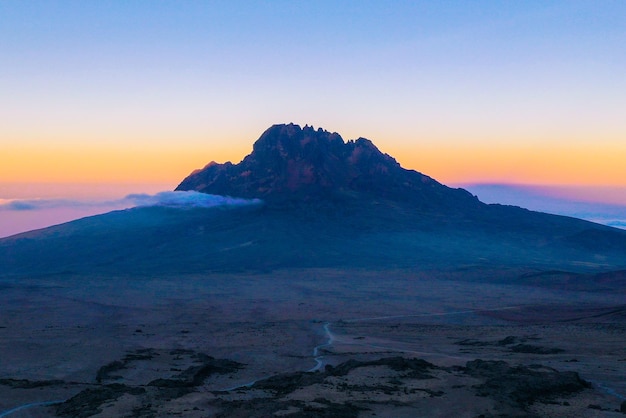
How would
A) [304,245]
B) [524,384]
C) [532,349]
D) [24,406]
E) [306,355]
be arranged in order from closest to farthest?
[24,406], [524,384], [532,349], [306,355], [304,245]

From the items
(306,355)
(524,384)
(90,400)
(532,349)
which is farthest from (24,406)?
(532,349)

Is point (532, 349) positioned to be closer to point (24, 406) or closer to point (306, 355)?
point (306, 355)

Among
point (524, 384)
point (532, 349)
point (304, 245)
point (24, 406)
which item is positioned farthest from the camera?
point (304, 245)

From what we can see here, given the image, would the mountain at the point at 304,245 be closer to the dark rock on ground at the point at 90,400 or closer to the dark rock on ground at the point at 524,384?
the dark rock on ground at the point at 524,384

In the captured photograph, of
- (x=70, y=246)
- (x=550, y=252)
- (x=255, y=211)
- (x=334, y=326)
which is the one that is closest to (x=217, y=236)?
(x=255, y=211)

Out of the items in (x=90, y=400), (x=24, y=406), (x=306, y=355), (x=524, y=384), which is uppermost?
(x=524, y=384)

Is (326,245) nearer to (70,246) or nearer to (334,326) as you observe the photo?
(70,246)

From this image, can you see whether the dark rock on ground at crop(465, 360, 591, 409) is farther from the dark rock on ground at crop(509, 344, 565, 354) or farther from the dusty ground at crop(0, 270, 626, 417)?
the dark rock on ground at crop(509, 344, 565, 354)

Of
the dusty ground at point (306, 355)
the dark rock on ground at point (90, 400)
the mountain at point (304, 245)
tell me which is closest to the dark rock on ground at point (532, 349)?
the dusty ground at point (306, 355)

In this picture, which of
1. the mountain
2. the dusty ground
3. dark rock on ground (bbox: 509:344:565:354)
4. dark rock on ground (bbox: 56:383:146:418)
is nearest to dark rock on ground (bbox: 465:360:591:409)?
the dusty ground
